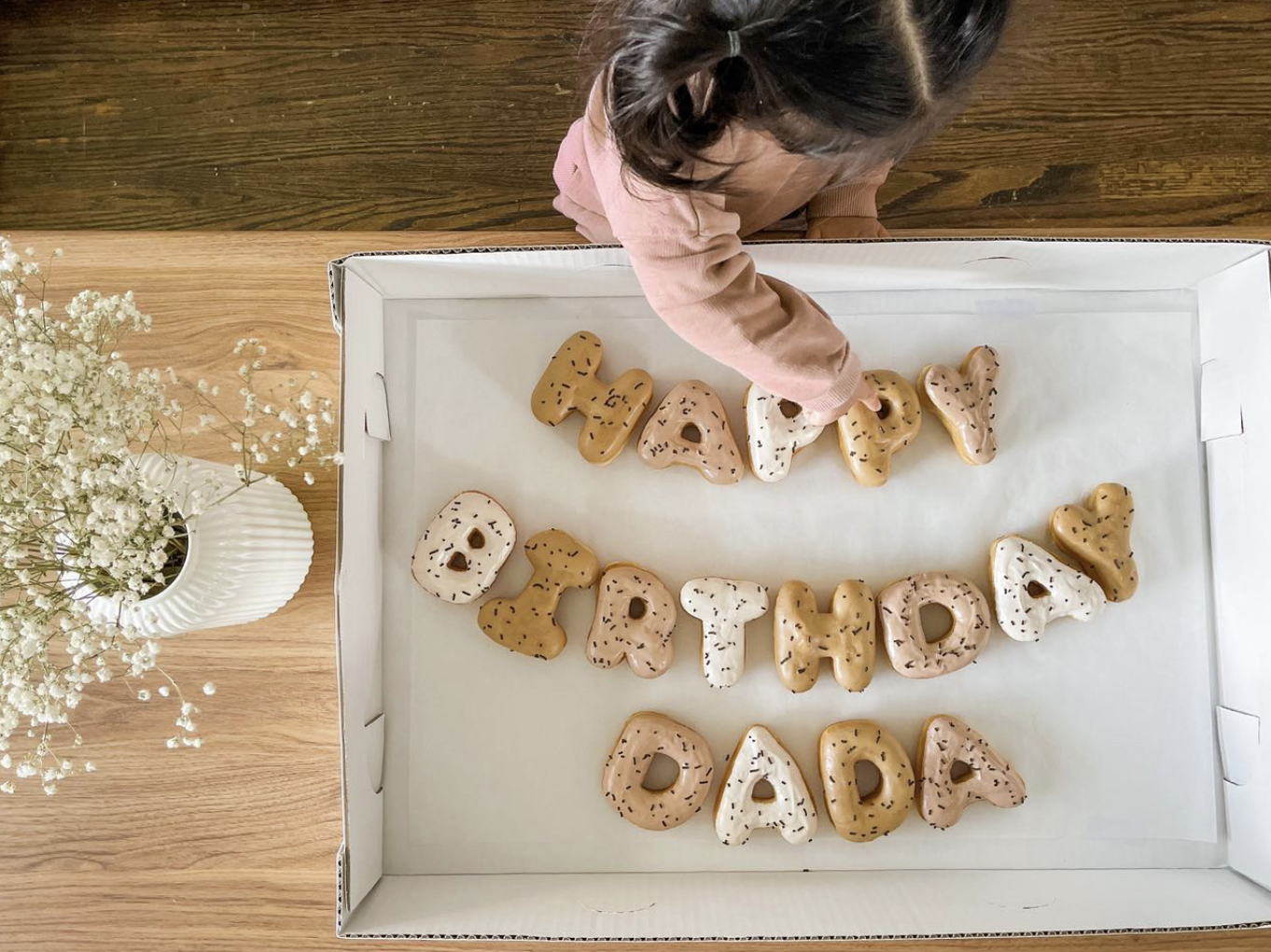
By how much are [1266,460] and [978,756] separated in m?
0.42

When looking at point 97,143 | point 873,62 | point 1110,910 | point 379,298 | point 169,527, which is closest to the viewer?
point 873,62

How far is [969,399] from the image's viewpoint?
0.95m

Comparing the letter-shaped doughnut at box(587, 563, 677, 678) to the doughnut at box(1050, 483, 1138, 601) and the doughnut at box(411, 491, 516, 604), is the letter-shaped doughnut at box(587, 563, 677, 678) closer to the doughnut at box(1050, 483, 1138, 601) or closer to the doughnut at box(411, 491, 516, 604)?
the doughnut at box(411, 491, 516, 604)

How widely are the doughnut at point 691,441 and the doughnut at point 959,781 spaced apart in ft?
1.15

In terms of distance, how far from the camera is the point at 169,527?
67 cm

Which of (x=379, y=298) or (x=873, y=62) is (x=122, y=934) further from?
(x=873, y=62)

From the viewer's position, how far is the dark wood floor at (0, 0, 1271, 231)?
1188 mm

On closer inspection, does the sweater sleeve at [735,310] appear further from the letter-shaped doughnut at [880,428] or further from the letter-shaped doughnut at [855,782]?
the letter-shaped doughnut at [855,782]

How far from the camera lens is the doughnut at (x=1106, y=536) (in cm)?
95

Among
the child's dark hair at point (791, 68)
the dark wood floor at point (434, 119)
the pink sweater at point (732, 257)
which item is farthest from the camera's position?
the dark wood floor at point (434, 119)

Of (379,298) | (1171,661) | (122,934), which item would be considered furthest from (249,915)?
(1171,661)

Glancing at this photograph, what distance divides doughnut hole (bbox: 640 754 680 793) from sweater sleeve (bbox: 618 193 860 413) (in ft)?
1.36

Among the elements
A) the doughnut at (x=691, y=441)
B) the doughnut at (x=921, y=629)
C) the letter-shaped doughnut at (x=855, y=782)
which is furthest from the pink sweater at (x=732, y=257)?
the letter-shaped doughnut at (x=855, y=782)

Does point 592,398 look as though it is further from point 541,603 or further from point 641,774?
point 641,774
